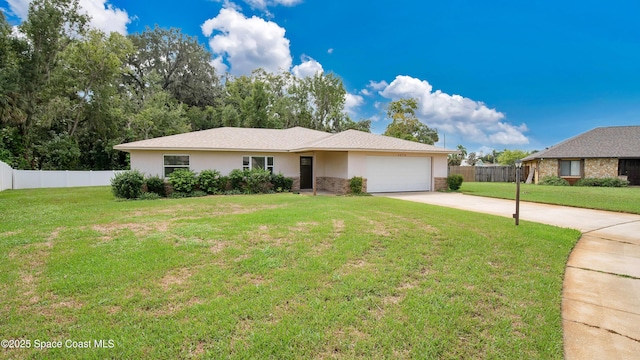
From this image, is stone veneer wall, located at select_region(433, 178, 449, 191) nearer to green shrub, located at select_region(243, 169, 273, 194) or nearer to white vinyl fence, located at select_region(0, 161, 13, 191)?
green shrub, located at select_region(243, 169, 273, 194)

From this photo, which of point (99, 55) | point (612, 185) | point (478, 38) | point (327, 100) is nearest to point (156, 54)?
point (99, 55)

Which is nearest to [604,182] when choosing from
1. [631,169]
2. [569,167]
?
[569,167]

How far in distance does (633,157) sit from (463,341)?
28.2 m

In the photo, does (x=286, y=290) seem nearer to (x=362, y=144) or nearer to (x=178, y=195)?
(x=178, y=195)

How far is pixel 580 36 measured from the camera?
15.0 m

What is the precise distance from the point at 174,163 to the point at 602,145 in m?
30.7

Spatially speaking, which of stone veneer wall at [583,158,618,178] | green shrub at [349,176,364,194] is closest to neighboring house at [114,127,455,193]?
green shrub at [349,176,364,194]

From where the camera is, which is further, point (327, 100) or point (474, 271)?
point (327, 100)

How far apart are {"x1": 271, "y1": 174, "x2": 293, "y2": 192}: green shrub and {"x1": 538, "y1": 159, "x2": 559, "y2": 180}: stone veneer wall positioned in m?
21.6

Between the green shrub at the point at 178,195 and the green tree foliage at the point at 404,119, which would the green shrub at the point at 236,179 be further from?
the green tree foliage at the point at 404,119

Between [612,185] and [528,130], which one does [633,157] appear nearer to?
[612,185]

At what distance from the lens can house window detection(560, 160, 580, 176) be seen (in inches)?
938

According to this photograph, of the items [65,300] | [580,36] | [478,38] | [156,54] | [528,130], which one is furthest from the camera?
[156,54]

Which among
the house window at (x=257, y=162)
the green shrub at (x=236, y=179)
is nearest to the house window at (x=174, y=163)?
the green shrub at (x=236, y=179)
